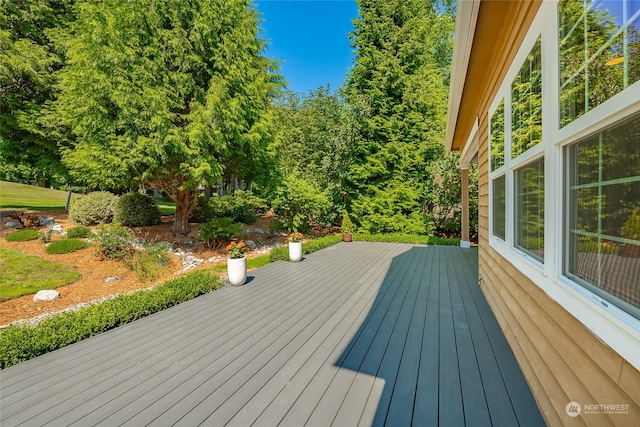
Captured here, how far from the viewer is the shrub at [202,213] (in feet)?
38.2

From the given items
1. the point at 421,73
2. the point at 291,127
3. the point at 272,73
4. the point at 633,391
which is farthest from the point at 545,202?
the point at 291,127

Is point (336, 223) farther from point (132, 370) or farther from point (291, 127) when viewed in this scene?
point (132, 370)

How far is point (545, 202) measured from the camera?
1.61 meters

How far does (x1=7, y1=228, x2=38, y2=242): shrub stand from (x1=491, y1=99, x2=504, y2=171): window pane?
36.8ft

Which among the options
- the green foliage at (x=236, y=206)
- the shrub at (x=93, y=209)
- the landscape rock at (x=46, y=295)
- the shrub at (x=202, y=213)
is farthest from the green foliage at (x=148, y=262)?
the green foliage at (x=236, y=206)

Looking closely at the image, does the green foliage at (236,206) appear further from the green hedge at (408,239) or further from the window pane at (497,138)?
the window pane at (497,138)

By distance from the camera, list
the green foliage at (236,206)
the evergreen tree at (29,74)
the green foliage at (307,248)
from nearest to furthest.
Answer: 1. the green foliage at (307,248)
2. the evergreen tree at (29,74)
3. the green foliage at (236,206)

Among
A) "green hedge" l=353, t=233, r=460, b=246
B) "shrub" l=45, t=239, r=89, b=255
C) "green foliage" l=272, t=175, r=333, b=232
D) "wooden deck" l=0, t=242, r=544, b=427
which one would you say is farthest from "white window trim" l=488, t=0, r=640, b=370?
"shrub" l=45, t=239, r=89, b=255

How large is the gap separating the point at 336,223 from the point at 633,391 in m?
12.9

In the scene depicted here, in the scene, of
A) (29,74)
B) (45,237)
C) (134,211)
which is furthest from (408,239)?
(29,74)

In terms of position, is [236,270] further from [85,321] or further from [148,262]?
[148,262]

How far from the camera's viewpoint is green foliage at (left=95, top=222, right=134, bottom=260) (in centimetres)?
686

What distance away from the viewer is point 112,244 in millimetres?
6871

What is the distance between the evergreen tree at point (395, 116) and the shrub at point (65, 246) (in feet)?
29.8
